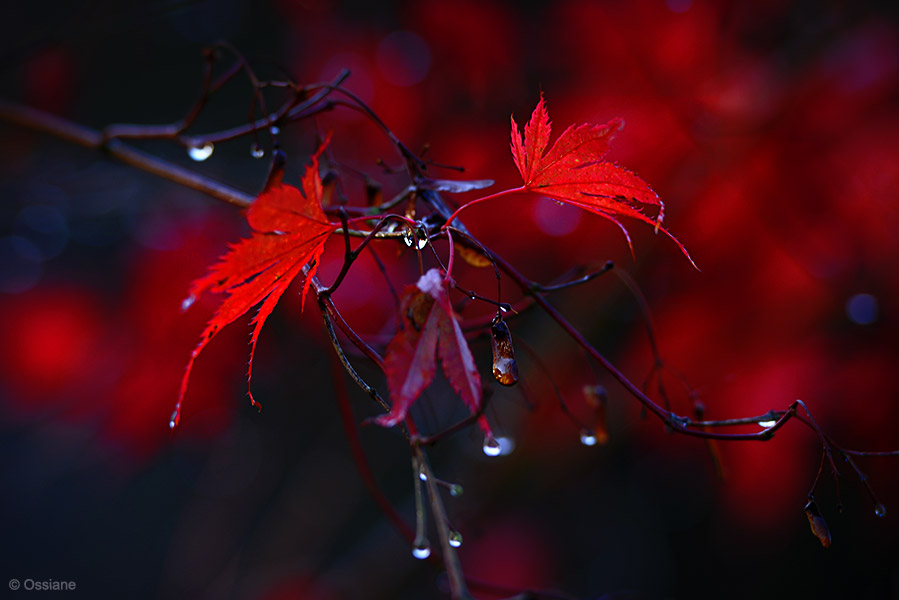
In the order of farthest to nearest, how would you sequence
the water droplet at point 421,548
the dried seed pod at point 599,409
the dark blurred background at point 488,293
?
the dark blurred background at point 488,293
the dried seed pod at point 599,409
the water droplet at point 421,548

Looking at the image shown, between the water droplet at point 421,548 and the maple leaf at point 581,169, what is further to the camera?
the water droplet at point 421,548

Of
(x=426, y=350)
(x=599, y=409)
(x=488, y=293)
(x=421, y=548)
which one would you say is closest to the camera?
(x=426, y=350)

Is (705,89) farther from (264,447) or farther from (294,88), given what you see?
(264,447)

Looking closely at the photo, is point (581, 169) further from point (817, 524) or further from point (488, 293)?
point (488, 293)

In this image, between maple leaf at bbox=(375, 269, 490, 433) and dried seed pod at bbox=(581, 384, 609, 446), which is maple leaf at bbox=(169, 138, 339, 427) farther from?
dried seed pod at bbox=(581, 384, 609, 446)

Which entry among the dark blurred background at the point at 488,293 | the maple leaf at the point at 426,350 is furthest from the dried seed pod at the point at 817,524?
the dark blurred background at the point at 488,293

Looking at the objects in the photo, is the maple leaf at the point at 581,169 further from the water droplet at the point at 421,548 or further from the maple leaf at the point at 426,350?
the water droplet at the point at 421,548

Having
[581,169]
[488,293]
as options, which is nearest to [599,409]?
[581,169]

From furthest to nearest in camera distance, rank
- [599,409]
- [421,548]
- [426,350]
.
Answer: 1. [599,409]
2. [421,548]
3. [426,350]
